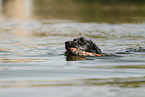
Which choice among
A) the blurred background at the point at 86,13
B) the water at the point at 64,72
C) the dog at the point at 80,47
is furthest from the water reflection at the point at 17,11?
the dog at the point at 80,47

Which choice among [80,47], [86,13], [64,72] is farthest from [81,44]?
[86,13]

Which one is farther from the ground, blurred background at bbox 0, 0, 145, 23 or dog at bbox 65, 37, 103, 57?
blurred background at bbox 0, 0, 145, 23

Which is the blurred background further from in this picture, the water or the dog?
the dog

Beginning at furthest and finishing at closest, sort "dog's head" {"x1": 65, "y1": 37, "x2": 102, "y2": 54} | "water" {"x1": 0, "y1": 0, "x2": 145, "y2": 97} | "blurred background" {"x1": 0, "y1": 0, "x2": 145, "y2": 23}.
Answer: "blurred background" {"x1": 0, "y1": 0, "x2": 145, "y2": 23}
"dog's head" {"x1": 65, "y1": 37, "x2": 102, "y2": 54}
"water" {"x1": 0, "y1": 0, "x2": 145, "y2": 97}

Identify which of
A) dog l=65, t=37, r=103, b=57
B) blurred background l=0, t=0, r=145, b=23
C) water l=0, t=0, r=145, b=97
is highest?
blurred background l=0, t=0, r=145, b=23

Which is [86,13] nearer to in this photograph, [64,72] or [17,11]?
[17,11]

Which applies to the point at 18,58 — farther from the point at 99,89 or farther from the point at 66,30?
the point at 66,30

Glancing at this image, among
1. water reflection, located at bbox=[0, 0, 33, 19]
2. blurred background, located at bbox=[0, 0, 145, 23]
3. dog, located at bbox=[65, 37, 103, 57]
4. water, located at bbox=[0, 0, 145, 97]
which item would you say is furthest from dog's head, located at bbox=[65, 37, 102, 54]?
water reflection, located at bbox=[0, 0, 33, 19]

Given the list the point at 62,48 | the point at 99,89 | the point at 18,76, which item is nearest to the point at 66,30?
the point at 62,48

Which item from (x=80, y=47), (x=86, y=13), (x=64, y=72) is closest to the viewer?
(x=64, y=72)

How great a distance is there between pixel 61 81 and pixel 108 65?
362 cm

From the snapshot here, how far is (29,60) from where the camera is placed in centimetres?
1588

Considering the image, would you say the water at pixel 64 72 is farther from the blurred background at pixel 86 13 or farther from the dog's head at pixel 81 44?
the blurred background at pixel 86 13

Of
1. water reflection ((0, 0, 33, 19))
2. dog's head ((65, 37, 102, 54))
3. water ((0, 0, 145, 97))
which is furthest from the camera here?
water reflection ((0, 0, 33, 19))
